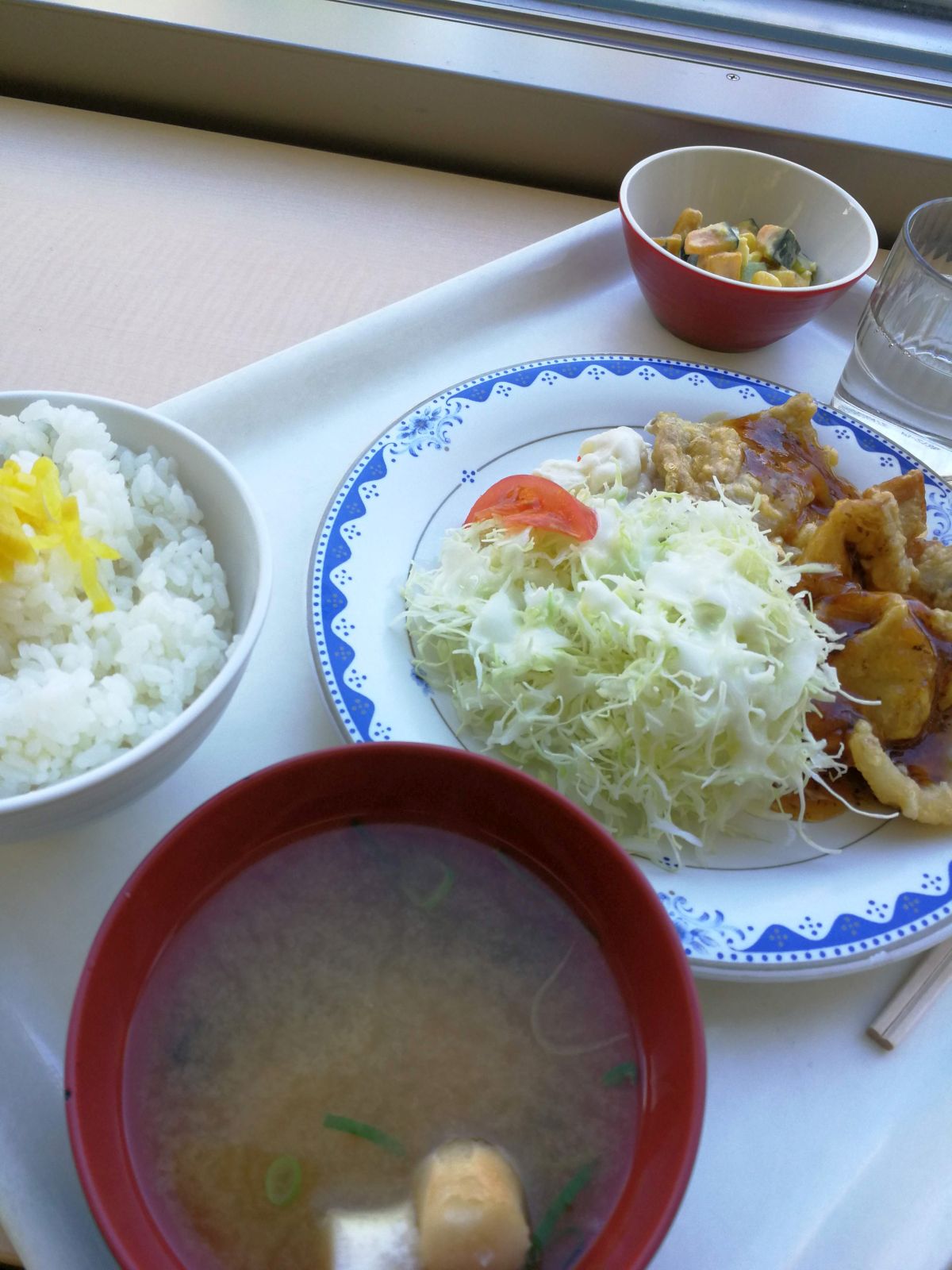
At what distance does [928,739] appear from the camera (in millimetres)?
1314

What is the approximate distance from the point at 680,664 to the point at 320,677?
0.51 m

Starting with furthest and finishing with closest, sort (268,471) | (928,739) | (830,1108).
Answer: (268,471), (928,739), (830,1108)

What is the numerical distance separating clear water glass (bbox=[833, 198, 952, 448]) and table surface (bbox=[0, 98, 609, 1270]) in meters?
0.86

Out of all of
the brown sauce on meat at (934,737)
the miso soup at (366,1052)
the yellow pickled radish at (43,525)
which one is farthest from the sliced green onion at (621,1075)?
the yellow pickled radish at (43,525)

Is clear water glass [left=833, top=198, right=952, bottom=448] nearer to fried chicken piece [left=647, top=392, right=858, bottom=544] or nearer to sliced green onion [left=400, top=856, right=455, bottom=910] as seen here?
fried chicken piece [left=647, top=392, right=858, bottom=544]

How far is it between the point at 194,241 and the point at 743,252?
49.1 inches

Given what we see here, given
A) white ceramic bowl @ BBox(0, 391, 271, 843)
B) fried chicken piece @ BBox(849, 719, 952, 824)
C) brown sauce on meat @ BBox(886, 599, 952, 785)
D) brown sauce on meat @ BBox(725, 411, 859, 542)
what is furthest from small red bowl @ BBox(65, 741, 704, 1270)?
brown sauce on meat @ BBox(725, 411, 859, 542)

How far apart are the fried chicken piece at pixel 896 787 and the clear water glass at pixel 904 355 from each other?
0.83 meters

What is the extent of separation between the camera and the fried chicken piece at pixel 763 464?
1.56 metres

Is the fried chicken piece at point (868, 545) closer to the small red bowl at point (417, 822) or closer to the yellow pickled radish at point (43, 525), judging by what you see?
the small red bowl at point (417, 822)

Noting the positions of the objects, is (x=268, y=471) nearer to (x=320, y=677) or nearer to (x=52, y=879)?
(x=320, y=677)

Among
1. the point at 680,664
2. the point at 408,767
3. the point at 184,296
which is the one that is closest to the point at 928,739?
the point at 680,664

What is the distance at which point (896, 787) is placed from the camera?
1196 millimetres

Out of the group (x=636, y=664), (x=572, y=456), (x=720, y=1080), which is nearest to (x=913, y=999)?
(x=720, y=1080)
